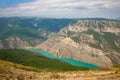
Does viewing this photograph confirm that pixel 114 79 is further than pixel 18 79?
No

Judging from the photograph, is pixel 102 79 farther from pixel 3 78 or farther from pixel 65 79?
pixel 3 78

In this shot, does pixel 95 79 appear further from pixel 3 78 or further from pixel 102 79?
pixel 3 78

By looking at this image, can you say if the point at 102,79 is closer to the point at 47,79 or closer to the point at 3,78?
the point at 47,79

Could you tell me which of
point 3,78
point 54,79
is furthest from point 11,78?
point 54,79

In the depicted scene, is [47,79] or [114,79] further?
[47,79]

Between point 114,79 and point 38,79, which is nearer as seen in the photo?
point 114,79

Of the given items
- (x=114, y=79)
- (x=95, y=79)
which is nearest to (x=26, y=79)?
(x=95, y=79)

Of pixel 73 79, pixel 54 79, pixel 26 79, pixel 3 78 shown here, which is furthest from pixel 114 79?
pixel 3 78
